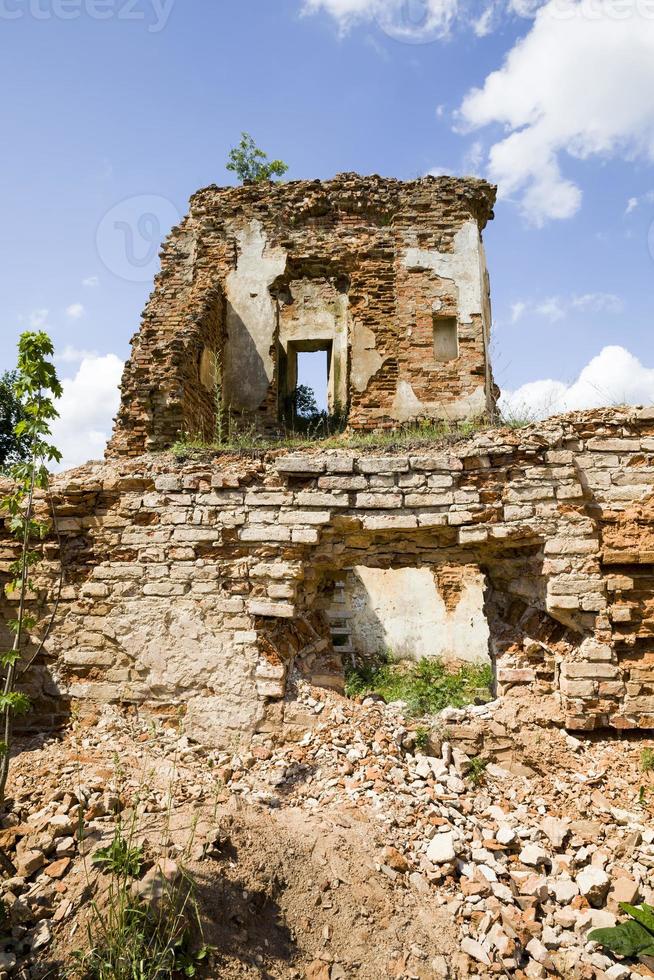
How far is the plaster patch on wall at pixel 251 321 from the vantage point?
378 inches

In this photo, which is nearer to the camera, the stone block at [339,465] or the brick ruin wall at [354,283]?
the stone block at [339,465]

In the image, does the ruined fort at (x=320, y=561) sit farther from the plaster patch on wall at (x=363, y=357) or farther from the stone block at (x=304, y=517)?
the plaster patch on wall at (x=363, y=357)

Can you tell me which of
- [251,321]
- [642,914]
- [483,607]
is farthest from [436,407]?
[642,914]

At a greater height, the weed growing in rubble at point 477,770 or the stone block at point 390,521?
the stone block at point 390,521

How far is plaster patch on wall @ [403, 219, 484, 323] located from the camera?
9.45m

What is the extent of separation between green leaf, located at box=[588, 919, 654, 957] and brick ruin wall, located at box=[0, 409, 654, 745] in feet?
4.68

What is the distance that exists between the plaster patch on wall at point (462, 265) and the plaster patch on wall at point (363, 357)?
4.33 feet

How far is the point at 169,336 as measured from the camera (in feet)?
29.2

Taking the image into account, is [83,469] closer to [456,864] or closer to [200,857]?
[200,857]

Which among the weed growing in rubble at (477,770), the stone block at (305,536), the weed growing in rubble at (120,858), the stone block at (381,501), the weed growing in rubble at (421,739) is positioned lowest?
the weed growing in rubble at (120,858)

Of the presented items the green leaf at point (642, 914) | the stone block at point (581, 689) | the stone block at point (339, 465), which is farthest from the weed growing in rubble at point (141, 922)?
the stone block at point (581, 689)

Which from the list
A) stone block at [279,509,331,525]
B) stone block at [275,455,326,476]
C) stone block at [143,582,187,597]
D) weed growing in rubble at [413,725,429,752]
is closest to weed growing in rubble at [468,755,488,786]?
weed growing in rubble at [413,725,429,752]

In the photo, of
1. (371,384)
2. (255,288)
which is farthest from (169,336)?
(371,384)

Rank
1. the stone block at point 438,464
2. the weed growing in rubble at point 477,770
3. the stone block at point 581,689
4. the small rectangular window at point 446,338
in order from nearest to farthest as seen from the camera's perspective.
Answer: the weed growing in rubble at point 477,770, the stone block at point 581,689, the stone block at point 438,464, the small rectangular window at point 446,338
